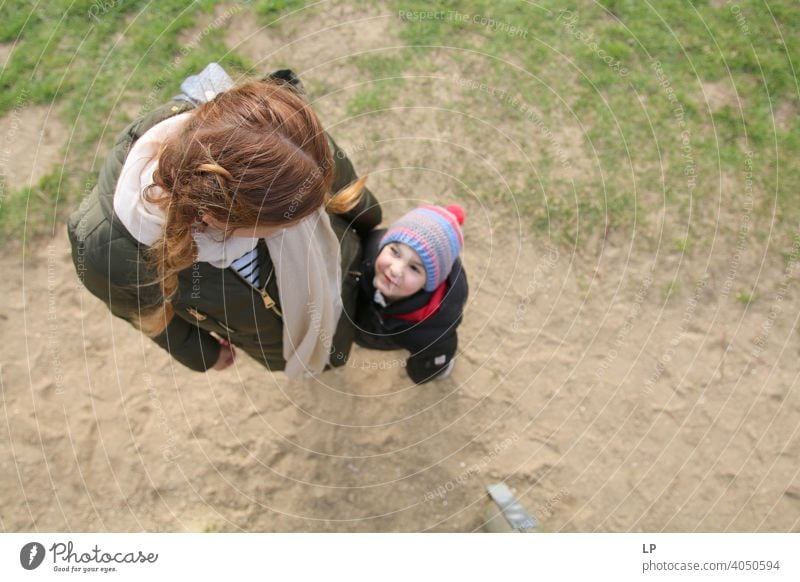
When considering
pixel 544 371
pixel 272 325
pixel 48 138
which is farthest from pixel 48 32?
pixel 544 371

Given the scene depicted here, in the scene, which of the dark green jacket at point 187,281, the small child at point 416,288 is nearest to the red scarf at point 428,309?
the small child at point 416,288

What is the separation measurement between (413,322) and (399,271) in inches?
10.8

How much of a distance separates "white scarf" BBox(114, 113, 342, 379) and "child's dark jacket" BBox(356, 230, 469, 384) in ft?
0.58

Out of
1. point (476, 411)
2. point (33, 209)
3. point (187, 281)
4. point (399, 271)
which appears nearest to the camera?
point (187, 281)

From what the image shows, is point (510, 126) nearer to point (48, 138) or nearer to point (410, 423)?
point (410, 423)

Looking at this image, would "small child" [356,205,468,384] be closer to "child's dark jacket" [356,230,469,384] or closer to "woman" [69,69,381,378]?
"child's dark jacket" [356,230,469,384]

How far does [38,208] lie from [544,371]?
249 cm

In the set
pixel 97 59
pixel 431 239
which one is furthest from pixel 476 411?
pixel 97 59

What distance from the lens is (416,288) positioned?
6.85 ft

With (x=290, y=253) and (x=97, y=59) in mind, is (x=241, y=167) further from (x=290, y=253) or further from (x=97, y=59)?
(x=97, y=59)

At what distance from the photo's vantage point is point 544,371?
114 inches

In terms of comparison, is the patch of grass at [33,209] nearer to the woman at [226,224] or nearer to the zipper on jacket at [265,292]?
the woman at [226,224]

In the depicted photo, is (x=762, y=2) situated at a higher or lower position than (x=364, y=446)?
higher

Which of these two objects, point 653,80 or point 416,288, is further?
point 653,80
